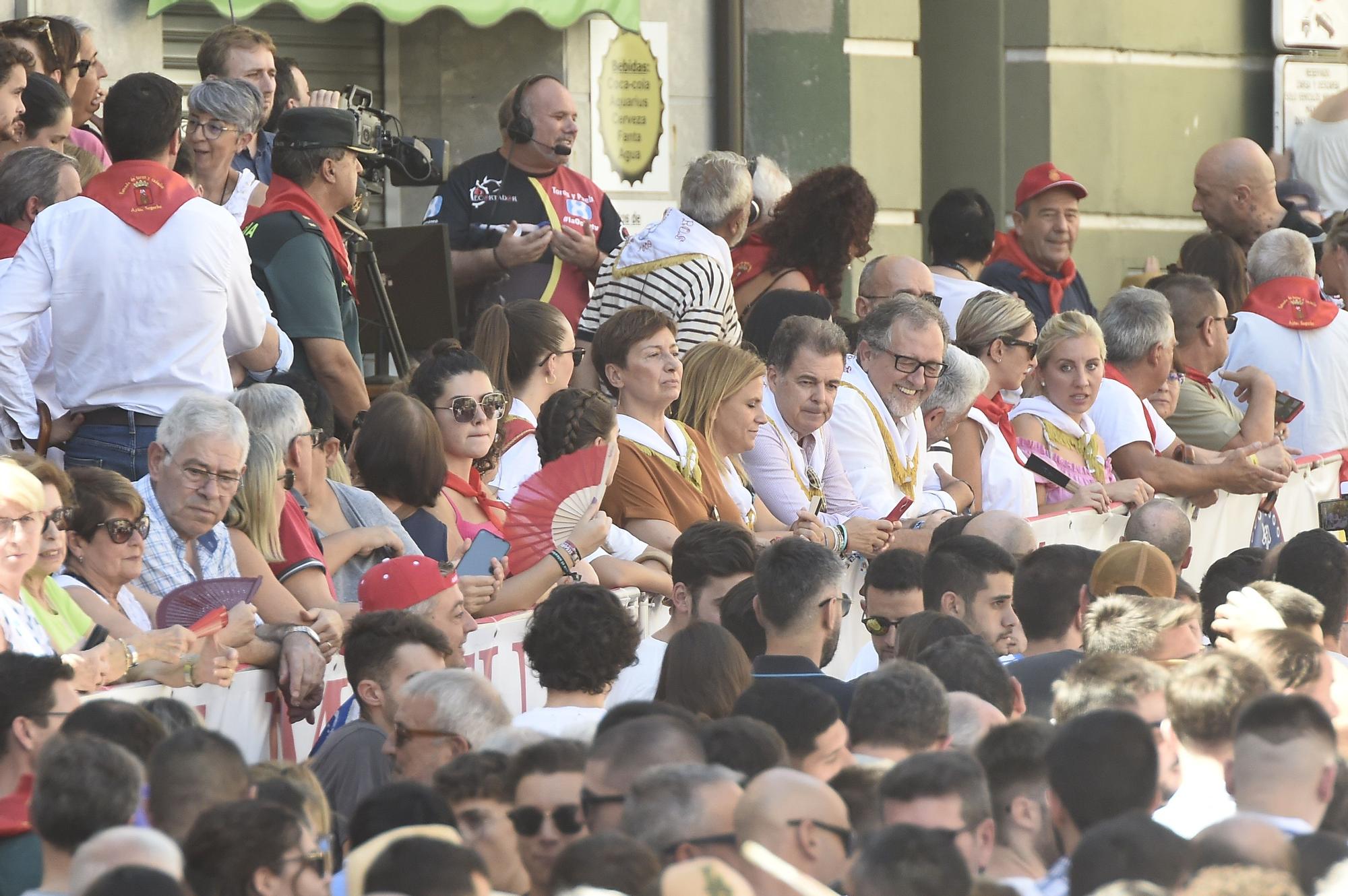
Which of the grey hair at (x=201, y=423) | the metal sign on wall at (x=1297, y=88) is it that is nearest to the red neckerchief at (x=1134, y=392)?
the metal sign on wall at (x=1297, y=88)

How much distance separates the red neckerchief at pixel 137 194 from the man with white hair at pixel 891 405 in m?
2.94

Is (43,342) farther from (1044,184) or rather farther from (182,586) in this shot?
(1044,184)

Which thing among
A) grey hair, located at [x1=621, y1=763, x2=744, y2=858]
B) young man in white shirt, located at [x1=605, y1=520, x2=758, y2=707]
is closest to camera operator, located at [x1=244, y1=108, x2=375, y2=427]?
young man in white shirt, located at [x1=605, y1=520, x2=758, y2=707]

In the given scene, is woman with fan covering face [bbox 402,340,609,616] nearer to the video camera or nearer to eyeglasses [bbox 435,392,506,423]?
eyeglasses [bbox 435,392,506,423]

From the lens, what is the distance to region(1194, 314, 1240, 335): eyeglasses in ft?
33.7

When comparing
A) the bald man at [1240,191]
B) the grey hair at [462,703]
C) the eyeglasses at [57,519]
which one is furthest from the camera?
the bald man at [1240,191]

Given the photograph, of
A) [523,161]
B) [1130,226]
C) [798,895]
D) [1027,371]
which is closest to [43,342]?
[523,161]

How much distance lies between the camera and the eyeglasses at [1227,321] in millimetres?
10266

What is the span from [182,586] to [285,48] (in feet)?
19.4

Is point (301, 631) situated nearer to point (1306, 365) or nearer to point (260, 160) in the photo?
point (260, 160)

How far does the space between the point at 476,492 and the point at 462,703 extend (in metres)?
2.38

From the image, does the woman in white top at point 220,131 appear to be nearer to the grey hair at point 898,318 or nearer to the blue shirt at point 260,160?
the blue shirt at point 260,160

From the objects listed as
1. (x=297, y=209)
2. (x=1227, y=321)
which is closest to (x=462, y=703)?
(x=297, y=209)

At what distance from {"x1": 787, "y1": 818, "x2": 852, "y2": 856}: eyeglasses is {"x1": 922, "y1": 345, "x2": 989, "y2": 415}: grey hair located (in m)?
4.80
